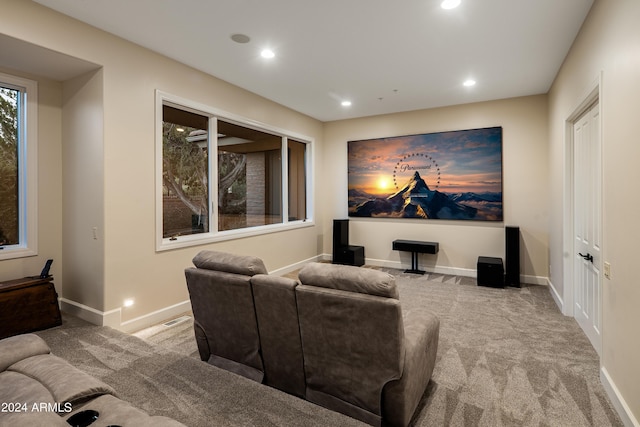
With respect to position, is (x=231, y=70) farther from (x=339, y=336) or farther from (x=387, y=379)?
(x=387, y=379)

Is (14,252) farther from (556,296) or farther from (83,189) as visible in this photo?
(556,296)

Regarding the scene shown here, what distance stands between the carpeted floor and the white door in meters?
0.26

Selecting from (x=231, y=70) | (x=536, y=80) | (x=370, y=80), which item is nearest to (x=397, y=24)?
(x=370, y=80)

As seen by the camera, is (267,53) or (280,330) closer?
(280,330)

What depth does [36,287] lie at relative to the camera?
10.1 ft

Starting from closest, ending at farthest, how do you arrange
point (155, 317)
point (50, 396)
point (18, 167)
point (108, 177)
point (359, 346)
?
point (50, 396) < point (359, 346) < point (108, 177) < point (18, 167) < point (155, 317)

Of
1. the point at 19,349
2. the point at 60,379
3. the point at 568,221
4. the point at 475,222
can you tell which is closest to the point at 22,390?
the point at 60,379

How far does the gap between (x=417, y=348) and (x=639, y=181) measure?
1.57 m

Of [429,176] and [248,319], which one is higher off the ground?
[429,176]

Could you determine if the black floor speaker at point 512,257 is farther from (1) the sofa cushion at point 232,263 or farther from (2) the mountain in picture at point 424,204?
(1) the sofa cushion at point 232,263

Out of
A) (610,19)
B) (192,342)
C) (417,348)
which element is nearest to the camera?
(417,348)

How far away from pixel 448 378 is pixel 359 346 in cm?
111

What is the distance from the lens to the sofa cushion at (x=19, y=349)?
1573 millimetres

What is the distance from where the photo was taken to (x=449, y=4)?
2734 millimetres
